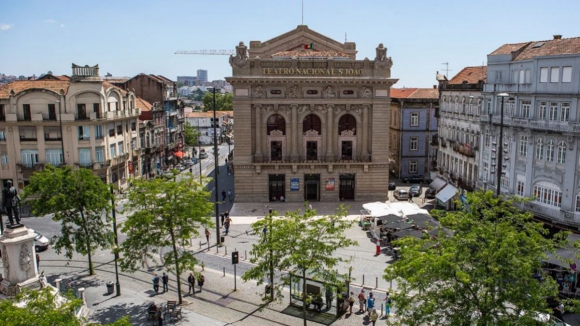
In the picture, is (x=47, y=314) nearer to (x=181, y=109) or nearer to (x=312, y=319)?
(x=312, y=319)

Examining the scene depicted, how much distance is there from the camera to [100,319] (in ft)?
85.1

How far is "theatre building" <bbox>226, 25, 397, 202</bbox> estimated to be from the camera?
51.3 m

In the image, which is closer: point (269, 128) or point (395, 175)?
point (269, 128)

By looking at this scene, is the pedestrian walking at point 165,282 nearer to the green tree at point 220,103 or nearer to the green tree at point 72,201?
the green tree at point 72,201

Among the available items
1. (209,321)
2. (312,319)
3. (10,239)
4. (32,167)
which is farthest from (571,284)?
(32,167)

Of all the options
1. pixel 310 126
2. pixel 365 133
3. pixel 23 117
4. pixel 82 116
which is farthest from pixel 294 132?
pixel 23 117

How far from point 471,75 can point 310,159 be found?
1924cm

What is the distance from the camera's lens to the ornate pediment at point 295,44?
5550 cm

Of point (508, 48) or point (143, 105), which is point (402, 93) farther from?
point (143, 105)

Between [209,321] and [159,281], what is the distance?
663 centimetres

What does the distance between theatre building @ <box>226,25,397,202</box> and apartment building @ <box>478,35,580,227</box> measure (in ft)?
44.1

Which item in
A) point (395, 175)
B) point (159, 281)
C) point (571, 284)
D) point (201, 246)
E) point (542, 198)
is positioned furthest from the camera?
point (395, 175)

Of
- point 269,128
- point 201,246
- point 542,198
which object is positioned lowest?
point 201,246

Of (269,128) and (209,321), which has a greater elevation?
(269,128)
